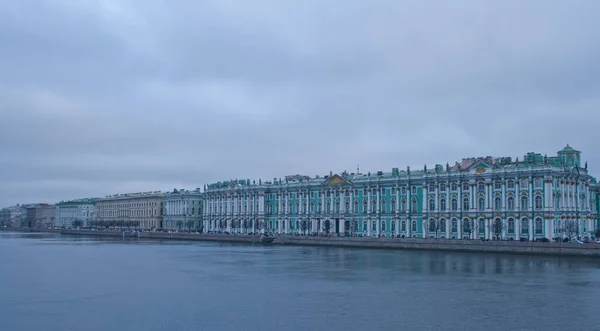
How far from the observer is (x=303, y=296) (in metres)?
24.3

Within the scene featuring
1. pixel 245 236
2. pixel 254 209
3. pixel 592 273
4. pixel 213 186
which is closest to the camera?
pixel 592 273

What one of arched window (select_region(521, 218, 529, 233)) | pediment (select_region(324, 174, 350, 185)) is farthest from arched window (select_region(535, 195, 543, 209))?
pediment (select_region(324, 174, 350, 185))

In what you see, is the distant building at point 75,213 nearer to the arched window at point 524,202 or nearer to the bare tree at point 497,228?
the bare tree at point 497,228

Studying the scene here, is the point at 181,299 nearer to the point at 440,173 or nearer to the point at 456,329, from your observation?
the point at 456,329

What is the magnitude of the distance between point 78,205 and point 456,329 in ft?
401

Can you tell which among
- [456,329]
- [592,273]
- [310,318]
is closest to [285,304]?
[310,318]

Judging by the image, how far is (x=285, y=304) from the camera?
74.1ft

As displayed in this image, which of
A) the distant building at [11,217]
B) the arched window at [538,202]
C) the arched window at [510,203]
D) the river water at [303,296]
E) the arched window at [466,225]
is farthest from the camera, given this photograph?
the distant building at [11,217]

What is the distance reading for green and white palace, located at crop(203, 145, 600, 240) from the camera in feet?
162

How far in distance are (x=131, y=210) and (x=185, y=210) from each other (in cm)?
1920

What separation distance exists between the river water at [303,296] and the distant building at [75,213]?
91.9 meters

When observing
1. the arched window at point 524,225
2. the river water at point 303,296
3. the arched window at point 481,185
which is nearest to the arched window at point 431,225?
the arched window at point 481,185

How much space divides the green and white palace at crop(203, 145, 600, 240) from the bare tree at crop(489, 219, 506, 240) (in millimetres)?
78

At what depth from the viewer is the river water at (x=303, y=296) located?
1944 centimetres
